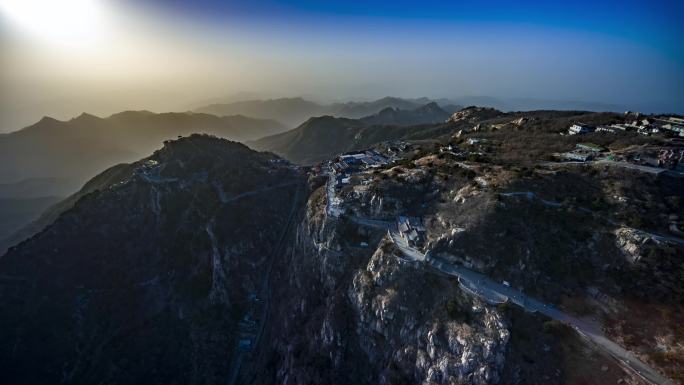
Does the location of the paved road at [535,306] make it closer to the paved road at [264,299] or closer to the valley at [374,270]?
the valley at [374,270]

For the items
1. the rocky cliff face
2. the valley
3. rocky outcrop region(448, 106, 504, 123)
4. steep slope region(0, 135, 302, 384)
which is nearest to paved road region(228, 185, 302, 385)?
the valley

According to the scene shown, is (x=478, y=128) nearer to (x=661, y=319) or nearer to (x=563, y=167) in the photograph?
(x=563, y=167)

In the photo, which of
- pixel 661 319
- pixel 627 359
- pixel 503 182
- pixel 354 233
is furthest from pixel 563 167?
pixel 354 233

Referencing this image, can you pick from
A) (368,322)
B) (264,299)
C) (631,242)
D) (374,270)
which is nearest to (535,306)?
(631,242)

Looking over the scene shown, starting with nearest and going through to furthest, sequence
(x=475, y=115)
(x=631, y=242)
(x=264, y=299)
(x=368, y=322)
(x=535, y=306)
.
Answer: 1. (x=535, y=306)
2. (x=631, y=242)
3. (x=368, y=322)
4. (x=264, y=299)
5. (x=475, y=115)

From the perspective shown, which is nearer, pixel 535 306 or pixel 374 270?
pixel 535 306

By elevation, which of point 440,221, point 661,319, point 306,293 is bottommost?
point 306,293

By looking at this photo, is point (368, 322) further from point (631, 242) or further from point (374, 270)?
point (631, 242)

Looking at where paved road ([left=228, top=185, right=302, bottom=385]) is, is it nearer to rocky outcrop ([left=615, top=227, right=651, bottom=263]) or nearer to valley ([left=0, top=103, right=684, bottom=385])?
valley ([left=0, top=103, right=684, bottom=385])

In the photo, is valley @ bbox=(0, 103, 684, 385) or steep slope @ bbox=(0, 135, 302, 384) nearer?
valley @ bbox=(0, 103, 684, 385)
